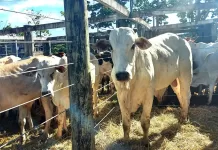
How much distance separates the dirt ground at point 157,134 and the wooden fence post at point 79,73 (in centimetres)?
148

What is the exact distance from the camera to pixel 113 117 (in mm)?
5824

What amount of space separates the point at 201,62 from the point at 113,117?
14.1 feet

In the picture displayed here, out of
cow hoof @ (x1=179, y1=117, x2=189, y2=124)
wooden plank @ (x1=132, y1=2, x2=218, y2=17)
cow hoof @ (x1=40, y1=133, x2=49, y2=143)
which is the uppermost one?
wooden plank @ (x1=132, y1=2, x2=218, y2=17)

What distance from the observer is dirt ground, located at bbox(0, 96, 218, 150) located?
4195 millimetres

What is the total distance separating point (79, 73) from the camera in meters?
2.55

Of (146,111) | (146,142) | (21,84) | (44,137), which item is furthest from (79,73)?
(21,84)

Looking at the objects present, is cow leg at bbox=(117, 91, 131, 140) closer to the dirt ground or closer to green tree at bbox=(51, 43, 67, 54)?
the dirt ground

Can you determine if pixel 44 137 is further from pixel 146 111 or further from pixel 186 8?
pixel 186 8

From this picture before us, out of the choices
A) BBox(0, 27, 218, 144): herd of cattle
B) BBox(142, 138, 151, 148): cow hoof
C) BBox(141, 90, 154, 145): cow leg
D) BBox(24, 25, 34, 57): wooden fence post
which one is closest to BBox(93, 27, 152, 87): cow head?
BBox(0, 27, 218, 144): herd of cattle

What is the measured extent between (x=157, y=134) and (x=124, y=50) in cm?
192

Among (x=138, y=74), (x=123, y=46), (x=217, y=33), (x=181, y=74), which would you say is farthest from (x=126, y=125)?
Result: (x=217, y=33)

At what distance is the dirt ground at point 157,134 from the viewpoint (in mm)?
4195

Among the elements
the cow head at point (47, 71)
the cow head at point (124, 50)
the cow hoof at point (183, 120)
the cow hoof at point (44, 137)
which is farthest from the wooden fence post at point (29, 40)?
the cow hoof at point (183, 120)

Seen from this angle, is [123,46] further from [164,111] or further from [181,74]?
[164,111]
